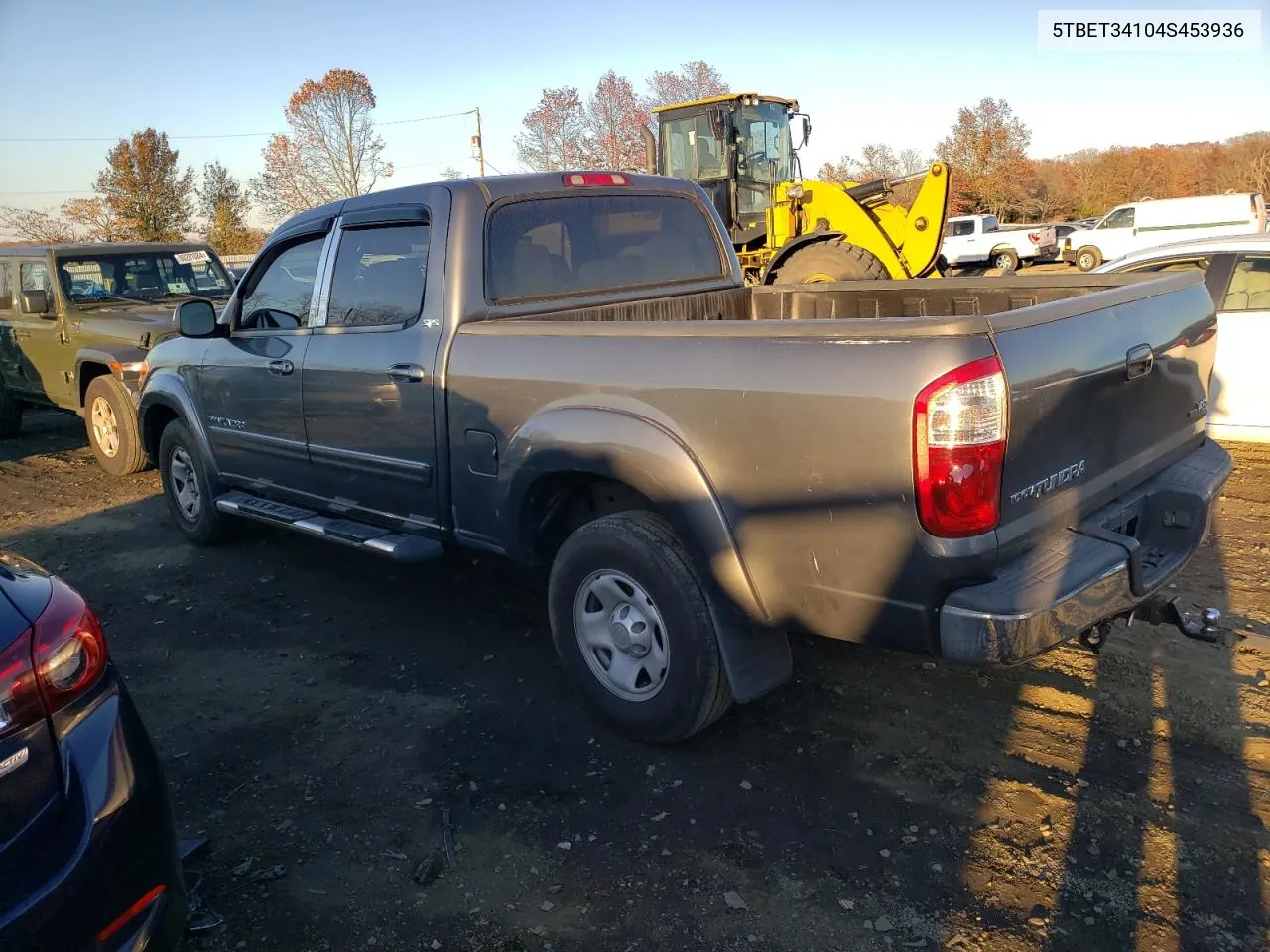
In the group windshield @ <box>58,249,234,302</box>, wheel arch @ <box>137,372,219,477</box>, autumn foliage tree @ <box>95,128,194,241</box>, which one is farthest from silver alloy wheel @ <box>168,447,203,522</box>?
autumn foliage tree @ <box>95,128,194,241</box>

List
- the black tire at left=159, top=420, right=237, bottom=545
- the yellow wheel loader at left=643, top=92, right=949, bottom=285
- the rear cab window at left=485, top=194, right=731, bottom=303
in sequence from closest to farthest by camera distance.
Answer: the rear cab window at left=485, top=194, right=731, bottom=303, the black tire at left=159, top=420, right=237, bottom=545, the yellow wheel loader at left=643, top=92, right=949, bottom=285

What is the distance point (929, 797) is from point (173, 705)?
315 cm

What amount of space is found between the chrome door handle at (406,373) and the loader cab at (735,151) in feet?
30.2

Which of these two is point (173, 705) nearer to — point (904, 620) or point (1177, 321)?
point (904, 620)

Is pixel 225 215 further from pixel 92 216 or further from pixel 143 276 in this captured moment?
pixel 143 276

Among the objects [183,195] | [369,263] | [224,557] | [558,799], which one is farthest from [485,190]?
[183,195]

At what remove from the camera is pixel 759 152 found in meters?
13.1

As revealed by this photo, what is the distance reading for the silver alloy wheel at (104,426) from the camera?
8.07 m

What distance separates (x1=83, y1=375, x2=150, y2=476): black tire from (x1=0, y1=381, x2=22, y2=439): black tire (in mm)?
2286

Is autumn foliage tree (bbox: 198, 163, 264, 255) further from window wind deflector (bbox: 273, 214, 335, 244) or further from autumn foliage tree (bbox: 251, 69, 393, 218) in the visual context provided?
window wind deflector (bbox: 273, 214, 335, 244)

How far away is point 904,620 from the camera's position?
8.87 feet

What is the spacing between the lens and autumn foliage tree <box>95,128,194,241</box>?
3362cm

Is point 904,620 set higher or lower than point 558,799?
higher

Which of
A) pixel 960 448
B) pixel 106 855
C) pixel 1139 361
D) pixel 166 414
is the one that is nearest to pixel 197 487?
pixel 166 414
